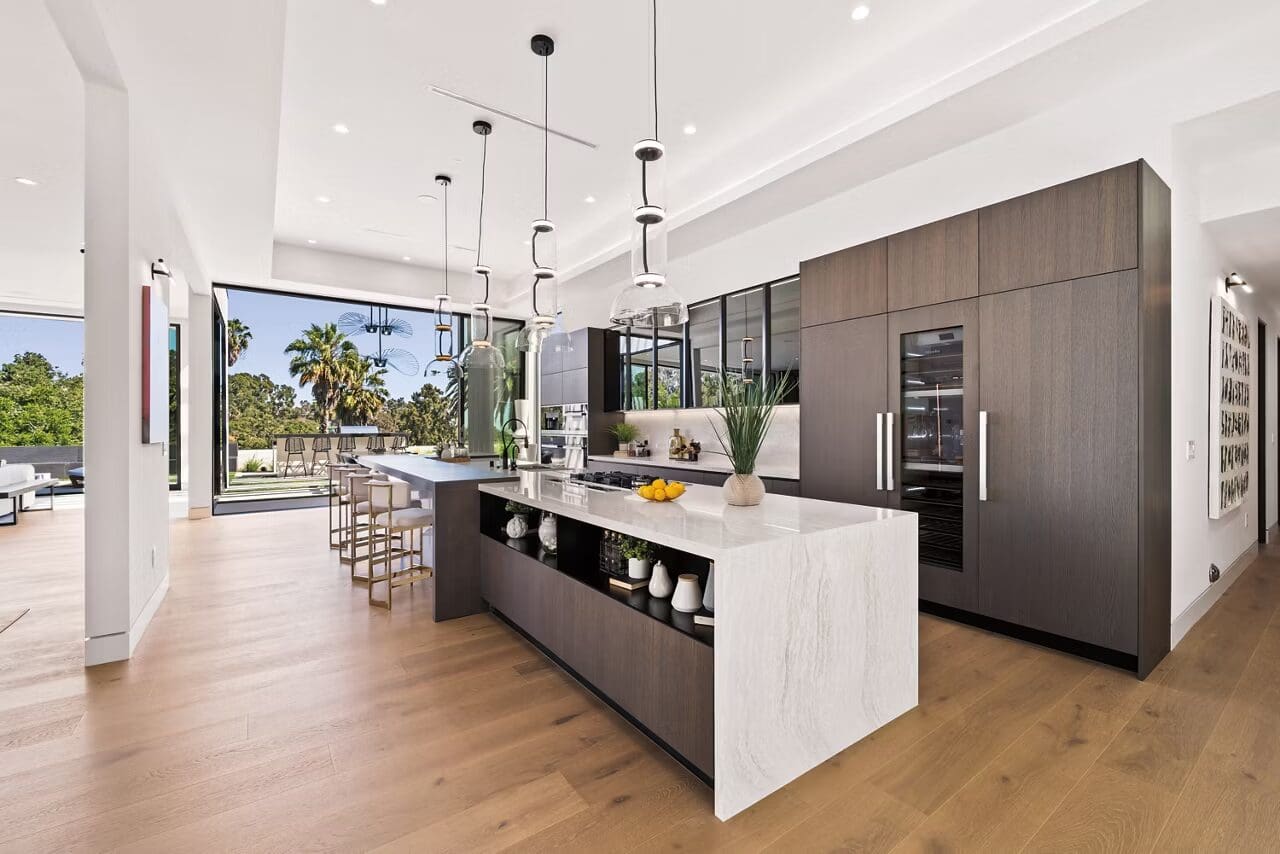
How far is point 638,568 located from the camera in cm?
237

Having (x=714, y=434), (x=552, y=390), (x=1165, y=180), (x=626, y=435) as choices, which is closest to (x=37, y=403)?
(x=552, y=390)

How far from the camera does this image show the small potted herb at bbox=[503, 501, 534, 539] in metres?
3.35

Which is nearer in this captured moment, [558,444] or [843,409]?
[843,409]

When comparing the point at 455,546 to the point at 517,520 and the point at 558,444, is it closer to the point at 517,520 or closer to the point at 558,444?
the point at 517,520

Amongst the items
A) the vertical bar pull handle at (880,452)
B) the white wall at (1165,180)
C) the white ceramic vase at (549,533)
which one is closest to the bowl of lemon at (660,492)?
the white ceramic vase at (549,533)

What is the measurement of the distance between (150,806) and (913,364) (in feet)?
13.6

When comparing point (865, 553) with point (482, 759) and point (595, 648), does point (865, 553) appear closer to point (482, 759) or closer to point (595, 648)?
point (595, 648)

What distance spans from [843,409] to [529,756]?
298 centimetres

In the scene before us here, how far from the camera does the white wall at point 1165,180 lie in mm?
2824

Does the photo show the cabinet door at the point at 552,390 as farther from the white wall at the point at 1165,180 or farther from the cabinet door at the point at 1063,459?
the cabinet door at the point at 1063,459

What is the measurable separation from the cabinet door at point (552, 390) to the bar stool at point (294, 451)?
4.28 metres

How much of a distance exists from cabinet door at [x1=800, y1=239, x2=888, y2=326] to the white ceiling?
711 mm

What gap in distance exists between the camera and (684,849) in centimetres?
162

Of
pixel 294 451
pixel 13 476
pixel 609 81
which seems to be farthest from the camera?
pixel 294 451
